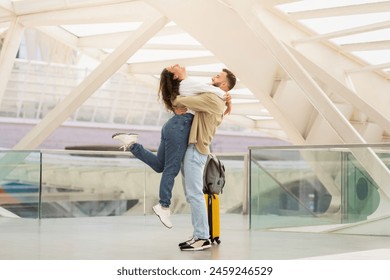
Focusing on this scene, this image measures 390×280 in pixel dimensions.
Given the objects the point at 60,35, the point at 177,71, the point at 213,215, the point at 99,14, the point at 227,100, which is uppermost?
the point at 99,14

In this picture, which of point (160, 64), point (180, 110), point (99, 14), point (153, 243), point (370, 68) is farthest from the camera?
point (160, 64)

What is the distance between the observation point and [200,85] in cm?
793

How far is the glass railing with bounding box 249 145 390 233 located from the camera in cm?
1041

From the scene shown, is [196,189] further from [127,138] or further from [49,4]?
[49,4]

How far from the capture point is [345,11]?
634 inches

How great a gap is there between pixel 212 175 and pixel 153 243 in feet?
3.56

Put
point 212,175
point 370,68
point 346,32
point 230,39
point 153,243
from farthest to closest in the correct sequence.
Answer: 1. point 370,68
2. point 230,39
3. point 346,32
4. point 153,243
5. point 212,175

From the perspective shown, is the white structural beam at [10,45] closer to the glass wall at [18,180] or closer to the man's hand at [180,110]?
the glass wall at [18,180]

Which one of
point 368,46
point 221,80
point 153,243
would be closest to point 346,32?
point 368,46

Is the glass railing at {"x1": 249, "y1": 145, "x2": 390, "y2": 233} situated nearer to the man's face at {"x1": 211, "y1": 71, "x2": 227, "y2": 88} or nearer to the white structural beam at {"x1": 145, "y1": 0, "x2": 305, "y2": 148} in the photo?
the man's face at {"x1": 211, "y1": 71, "x2": 227, "y2": 88}

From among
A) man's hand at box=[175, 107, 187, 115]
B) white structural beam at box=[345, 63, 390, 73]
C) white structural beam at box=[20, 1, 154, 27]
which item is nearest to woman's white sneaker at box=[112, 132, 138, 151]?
man's hand at box=[175, 107, 187, 115]

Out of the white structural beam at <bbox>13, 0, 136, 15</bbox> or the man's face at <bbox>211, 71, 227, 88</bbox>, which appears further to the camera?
the white structural beam at <bbox>13, 0, 136, 15</bbox>

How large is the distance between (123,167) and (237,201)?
10.2 feet
